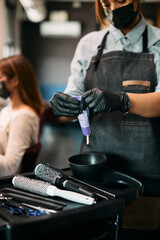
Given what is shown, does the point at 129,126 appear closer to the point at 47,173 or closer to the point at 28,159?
the point at 47,173

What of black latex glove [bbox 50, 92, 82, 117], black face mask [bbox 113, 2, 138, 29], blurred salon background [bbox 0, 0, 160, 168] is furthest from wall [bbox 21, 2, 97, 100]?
black latex glove [bbox 50, 92, 82, 117]

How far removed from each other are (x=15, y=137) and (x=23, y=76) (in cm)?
49

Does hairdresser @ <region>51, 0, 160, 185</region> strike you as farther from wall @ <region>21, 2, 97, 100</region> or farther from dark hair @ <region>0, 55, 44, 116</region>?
wall @ <region>21, 2, 97, 100</region>

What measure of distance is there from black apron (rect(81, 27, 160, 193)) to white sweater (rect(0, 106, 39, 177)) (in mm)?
607

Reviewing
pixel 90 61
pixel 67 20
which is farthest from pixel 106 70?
pixel 67 20

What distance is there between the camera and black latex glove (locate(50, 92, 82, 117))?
3.81 ft

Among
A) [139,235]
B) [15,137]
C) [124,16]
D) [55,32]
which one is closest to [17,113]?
[15,137]

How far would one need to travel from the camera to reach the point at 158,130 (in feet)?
4.62

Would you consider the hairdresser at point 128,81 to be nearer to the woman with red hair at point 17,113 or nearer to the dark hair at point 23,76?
the woman with red hair at point 17,113

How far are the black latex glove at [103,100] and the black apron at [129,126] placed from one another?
24 cm

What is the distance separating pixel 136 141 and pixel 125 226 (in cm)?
36

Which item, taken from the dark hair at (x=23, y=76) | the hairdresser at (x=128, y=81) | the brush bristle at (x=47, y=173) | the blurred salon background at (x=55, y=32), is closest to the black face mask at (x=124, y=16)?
the hairdresser at (x=128, y=81)

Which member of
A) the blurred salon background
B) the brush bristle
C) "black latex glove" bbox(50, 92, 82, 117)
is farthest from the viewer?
the blurred salon background

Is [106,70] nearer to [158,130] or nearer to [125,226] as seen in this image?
[158,130]
